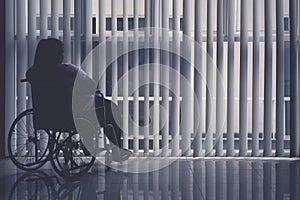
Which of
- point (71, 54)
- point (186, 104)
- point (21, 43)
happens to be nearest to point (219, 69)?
point (186, 104)

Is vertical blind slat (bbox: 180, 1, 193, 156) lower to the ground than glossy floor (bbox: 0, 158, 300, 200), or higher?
higher

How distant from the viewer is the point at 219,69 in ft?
18.7

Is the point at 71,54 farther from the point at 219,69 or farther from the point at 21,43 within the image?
the point at 219,69

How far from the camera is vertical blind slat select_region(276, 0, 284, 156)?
18.5ft

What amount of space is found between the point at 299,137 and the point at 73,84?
217 centimetres

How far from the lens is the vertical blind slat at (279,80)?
5625mm

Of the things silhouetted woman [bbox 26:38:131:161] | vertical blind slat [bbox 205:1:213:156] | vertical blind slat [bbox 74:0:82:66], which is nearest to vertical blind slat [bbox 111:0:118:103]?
vertical blind slat [bbox 74:0:82:66]

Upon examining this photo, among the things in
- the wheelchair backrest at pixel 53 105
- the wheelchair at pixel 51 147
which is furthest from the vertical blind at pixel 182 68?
the wheelchair backrest at pixel 53 105

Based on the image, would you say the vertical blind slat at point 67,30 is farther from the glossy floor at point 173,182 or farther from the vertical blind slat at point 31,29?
the glossy floor at point 173,182

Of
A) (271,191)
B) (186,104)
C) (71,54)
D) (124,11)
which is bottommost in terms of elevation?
(271,191)

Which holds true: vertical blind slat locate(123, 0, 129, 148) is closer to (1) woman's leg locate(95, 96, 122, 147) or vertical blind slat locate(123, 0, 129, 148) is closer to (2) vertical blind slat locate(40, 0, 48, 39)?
(1) woman's leg locate(95, 96, 122, 147)

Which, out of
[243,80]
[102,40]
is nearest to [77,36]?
[102,40]

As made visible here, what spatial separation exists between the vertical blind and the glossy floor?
340 mm

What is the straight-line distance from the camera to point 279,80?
224 inches
